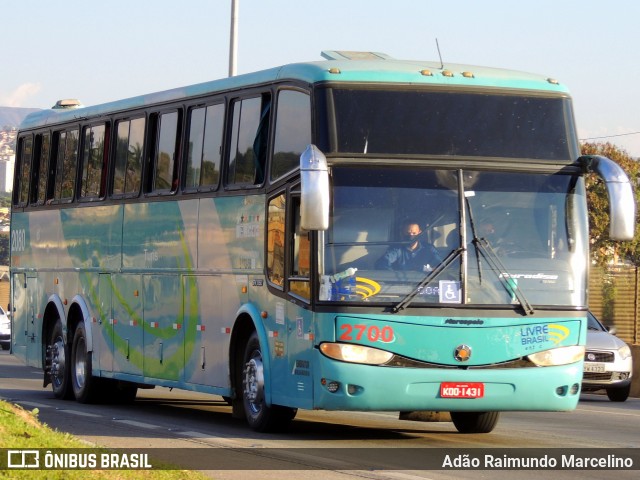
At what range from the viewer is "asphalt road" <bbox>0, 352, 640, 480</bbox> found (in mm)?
12391

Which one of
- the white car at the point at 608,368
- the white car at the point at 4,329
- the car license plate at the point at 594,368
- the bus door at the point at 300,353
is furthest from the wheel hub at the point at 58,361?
the white car at the point at 4,329

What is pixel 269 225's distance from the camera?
50.1ft

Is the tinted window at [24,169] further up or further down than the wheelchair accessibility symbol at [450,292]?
further up

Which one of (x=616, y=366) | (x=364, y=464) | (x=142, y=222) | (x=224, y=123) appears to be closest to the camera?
(x=364, y=464)

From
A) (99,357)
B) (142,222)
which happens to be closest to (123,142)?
(142,222)

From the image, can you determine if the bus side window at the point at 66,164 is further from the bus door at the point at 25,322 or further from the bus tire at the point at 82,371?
the bus tire at the point at 82,371

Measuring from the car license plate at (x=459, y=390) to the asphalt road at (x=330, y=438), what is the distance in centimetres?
53

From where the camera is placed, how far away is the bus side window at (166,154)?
59.7 feet

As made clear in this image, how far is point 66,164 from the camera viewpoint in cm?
2227

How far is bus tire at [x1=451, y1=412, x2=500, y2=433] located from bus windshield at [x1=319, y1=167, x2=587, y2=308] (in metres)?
2.20

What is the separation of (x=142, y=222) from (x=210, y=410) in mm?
2689

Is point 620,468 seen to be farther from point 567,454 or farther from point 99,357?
point 99,357

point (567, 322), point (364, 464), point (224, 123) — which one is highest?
point (224, 123)

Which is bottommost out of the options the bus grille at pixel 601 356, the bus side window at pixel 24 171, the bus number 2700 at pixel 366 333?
the bus number 2700 at pixel 366 333
